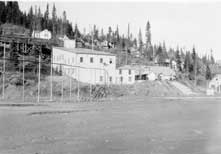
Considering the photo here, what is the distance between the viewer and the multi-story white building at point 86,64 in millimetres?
44094

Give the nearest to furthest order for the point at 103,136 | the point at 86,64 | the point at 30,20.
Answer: the point at 103,136 < the point at 86,64 < the point at 30,20

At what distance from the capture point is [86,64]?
4641 centimetres

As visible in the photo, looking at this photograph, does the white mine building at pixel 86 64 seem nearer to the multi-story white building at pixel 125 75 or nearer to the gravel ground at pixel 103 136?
the multi-story white building at pixel 125 75

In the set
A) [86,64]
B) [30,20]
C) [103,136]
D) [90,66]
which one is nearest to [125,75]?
[90,66]

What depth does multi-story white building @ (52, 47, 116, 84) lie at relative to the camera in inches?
1736

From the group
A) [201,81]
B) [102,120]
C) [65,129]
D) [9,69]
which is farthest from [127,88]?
[201,81]

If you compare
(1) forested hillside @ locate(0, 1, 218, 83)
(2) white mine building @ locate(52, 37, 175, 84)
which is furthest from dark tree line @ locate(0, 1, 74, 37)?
(2) white mine building @ locate(52, 37, 175, 84)

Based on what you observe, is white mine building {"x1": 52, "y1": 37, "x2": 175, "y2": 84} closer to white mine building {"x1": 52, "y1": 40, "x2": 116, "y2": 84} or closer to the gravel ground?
white mine building {"x1": 52, "y1": 40, "x2": 116, "y2": 84}

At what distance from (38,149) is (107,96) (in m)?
27.5

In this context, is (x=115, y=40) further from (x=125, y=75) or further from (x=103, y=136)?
(x=103, y=136)

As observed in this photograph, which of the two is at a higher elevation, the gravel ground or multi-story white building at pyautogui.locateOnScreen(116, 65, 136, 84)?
multi-story white building at pyautogui.locateOnScreen(116, 65, 136, 84)

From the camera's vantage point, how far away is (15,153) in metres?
7.88

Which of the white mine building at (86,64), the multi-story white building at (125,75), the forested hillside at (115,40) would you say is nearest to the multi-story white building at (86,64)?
the white mine building at (86,64)

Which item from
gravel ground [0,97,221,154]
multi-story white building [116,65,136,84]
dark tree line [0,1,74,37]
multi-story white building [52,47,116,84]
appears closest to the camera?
gravel ground [0,97,221,154]
